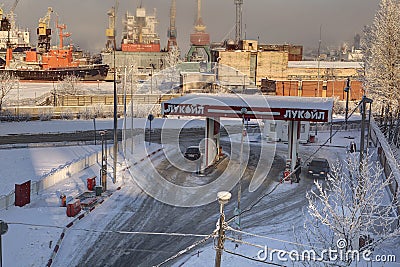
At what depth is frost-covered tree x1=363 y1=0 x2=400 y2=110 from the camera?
34938 mm

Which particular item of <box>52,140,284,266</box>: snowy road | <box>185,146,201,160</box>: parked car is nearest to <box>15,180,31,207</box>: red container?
<box>52,140,284,266</box>: snowy road

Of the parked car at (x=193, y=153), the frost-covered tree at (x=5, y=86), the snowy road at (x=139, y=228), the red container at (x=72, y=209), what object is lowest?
the snowy road at (x=139, y=228)

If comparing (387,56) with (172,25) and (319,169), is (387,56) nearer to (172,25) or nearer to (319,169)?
(319,169)

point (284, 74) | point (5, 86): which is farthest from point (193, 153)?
point (284, 74)

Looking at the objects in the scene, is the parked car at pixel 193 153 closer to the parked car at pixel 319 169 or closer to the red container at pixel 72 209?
the parked car at pixel 319 169

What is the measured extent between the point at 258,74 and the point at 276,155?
45155 mm

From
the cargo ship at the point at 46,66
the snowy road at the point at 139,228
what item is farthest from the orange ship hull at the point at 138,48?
the snowy road at the point at 139,228

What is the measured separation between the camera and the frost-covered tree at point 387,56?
34938 millimetres

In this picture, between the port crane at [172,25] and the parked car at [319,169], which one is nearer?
the parked car at [319,169]

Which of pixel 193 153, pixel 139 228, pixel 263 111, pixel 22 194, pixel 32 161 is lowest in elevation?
pixel 139 228

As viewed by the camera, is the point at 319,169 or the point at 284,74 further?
the point at 284,74

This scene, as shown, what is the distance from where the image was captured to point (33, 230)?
54.3 ft

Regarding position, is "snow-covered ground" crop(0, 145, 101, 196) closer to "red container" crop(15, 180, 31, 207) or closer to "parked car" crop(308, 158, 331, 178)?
"red container" crop(15, 180, 31, 207)

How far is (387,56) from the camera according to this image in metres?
35.7
